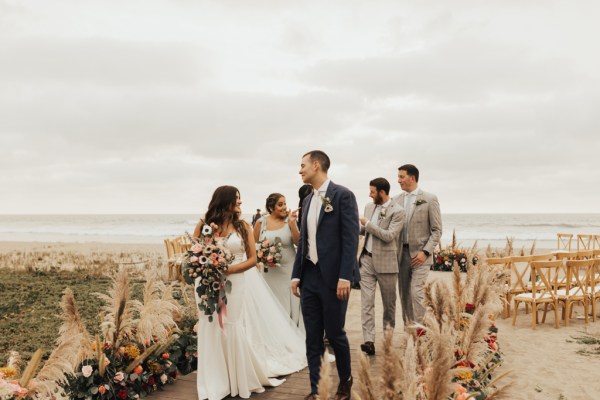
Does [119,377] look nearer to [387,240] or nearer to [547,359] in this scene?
[387,240]

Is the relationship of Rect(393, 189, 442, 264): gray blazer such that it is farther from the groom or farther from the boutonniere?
the boutonniere

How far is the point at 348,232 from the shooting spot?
453 cm

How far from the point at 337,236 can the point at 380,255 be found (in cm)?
206

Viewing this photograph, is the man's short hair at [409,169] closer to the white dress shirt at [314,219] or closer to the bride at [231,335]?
the white dress shirt at [314,219]

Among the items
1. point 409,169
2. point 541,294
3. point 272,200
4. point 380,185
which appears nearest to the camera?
point 380,185

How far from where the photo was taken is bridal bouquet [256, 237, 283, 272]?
7.02 m

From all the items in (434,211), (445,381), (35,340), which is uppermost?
(434,211)

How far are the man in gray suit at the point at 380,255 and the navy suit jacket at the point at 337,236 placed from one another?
1805mm

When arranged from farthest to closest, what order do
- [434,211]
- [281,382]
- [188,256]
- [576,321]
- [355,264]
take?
[576,321], [434,211], [281,382], [188,256], [355,264]

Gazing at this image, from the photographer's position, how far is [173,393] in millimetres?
5195

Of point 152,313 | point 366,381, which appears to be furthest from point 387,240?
point 366,381

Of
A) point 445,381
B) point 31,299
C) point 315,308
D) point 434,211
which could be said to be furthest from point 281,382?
point 31,299

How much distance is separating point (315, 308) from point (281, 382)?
1362 millimetres

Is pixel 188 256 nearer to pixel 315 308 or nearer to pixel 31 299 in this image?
pixel 315 308
